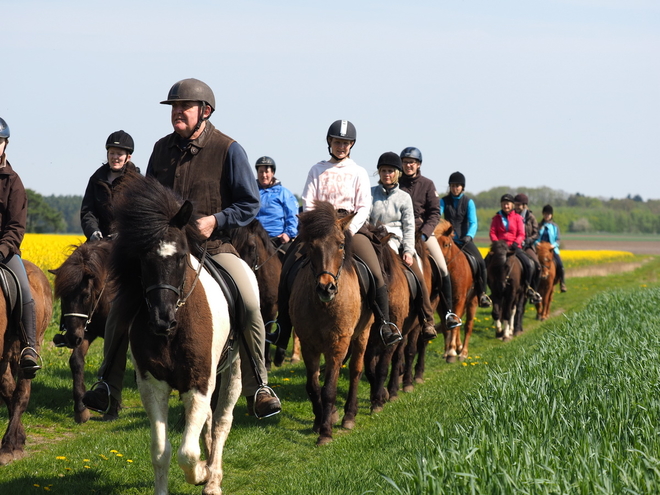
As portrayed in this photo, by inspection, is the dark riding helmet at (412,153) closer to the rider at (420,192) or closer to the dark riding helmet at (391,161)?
the rider at (420,192)

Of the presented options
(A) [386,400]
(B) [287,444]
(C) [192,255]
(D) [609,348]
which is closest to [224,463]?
(B) [287,444]

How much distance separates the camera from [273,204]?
1358 centimetres

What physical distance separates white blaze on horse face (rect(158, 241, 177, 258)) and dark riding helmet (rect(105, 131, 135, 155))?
4.98 metres

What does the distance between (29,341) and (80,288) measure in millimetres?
1524

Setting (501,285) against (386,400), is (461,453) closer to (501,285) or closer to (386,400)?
(386,400)

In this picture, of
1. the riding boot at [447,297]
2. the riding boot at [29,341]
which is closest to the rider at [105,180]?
the riding boot at [29,341]

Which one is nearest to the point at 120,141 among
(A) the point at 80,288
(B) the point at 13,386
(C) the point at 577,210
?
(A) the point at 80,288

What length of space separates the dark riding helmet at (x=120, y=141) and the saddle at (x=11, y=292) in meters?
2.93

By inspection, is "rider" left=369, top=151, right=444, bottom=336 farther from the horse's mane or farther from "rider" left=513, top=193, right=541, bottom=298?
"rider" left=513, top=193, right=541, bottom=298

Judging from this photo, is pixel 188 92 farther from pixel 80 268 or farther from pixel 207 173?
pixel 80 268

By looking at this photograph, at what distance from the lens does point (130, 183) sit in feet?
17.2

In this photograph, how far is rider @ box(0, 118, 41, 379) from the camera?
22.8 ft

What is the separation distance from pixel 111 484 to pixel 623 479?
3.99 meters

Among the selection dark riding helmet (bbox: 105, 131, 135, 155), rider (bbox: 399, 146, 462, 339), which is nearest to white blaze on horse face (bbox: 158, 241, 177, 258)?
dark riding helmet (bbox: 105, 131, 135, 155)
